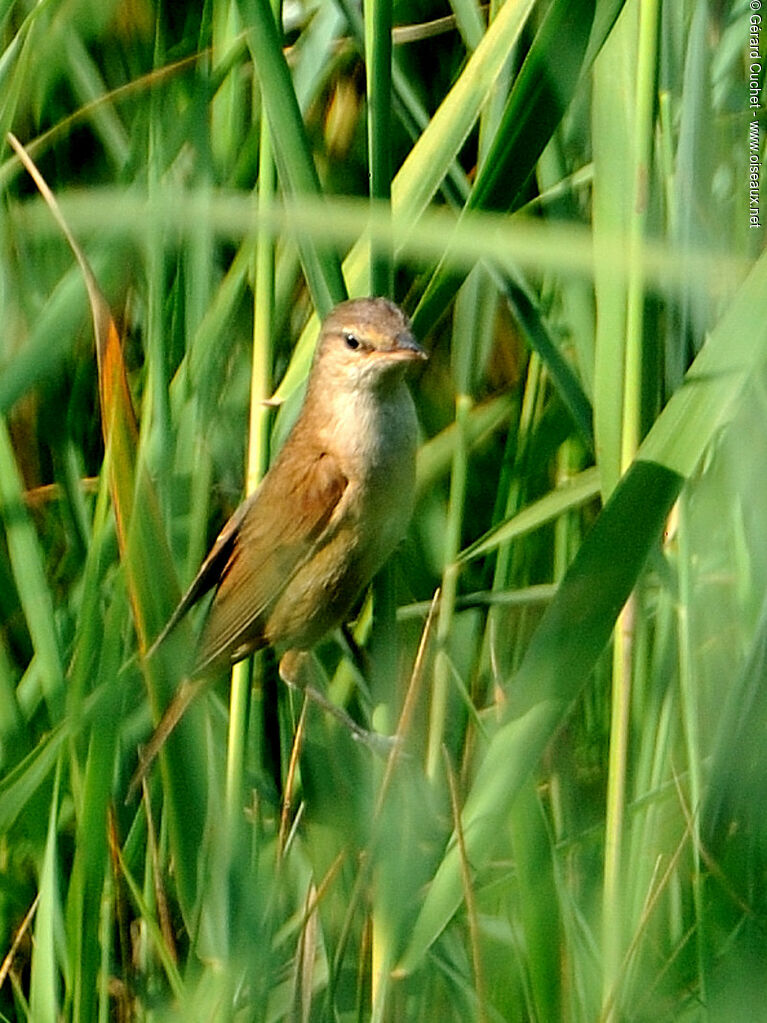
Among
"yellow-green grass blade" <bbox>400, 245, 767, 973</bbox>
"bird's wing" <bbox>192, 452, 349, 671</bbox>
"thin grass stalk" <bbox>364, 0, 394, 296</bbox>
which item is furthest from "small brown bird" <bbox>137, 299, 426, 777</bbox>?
"yellow-green grass blade" <bbox>400, 245, 767, 973</bbox>

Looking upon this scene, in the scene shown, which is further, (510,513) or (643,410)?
(510,513)

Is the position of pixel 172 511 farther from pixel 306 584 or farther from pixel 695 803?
pixel 695 803

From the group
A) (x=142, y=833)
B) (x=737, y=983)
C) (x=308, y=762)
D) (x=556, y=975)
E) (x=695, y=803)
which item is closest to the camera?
(x=737, y=983)

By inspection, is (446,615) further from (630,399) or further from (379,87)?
(379,87)

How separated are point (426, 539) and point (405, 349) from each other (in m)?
0.40

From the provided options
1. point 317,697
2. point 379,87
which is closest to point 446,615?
point 317,697

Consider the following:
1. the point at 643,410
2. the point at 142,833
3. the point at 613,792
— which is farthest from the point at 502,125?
the point at 142,833

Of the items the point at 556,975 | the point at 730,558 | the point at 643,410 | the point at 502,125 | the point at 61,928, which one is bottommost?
the point at 61,928

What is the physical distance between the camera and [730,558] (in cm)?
187

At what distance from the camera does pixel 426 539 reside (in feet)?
7.65

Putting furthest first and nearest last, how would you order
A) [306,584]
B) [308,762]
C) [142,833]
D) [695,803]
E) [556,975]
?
[306,584]
[142,833]
[308,762]
[695,803]
[556,975]

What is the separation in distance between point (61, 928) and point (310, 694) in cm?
46

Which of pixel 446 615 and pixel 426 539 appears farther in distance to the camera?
pixel 426 539

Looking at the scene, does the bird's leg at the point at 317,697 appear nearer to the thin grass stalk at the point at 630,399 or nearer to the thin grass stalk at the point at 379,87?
the thin grass stalk at the point at 630,399
